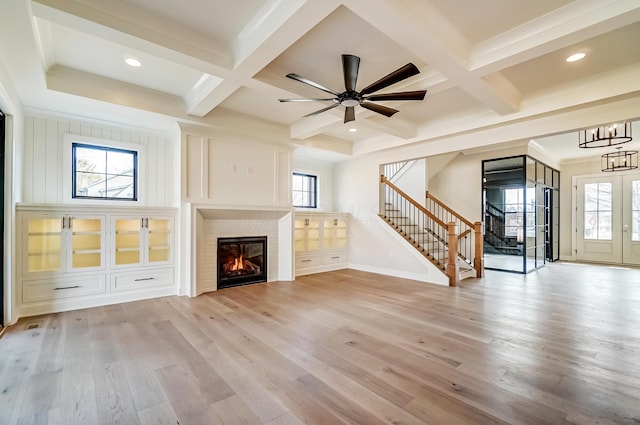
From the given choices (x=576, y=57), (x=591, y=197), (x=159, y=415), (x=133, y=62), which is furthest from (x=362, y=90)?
(x=591, y=197)

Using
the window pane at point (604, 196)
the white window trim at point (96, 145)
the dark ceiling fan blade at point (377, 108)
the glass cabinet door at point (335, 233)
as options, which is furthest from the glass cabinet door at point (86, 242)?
the window pane at point (604, 196)

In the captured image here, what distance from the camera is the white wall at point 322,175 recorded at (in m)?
7.54

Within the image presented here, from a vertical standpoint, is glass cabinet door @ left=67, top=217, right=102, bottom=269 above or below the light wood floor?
above

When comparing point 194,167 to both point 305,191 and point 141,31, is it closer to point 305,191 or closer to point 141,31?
point 141,31

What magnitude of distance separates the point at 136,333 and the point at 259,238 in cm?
291

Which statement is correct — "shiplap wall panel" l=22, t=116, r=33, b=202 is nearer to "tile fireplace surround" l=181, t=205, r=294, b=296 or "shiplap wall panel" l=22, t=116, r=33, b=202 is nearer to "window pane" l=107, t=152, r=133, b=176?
"window pane" l=107, t=152, r=133, b=176

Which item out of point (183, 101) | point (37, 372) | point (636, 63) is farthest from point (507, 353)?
point (183, 101)

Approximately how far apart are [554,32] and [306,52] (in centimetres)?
242

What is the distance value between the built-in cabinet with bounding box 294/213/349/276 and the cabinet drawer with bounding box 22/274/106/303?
3605mm

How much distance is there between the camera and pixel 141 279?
4.68 metres

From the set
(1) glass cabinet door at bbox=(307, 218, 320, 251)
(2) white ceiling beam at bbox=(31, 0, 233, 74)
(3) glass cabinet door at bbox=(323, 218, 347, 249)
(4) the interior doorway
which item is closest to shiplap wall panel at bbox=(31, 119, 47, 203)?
(2) white ceiling beam at bbox=(31, 0, 233, 74)

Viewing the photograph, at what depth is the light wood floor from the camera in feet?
6.33

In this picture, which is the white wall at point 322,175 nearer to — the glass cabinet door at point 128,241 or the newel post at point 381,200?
the newel post at point 381,200

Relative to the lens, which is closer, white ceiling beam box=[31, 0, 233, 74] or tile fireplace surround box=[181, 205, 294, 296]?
white ceiling beam box=[31, 0, 233, 74]
